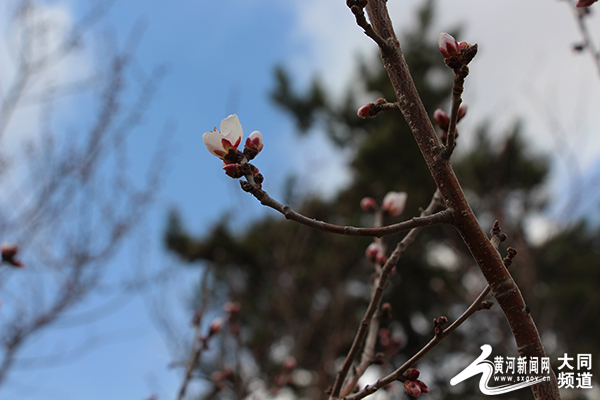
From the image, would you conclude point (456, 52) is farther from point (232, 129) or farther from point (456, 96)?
point (232, 129)

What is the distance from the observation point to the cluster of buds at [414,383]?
828mm

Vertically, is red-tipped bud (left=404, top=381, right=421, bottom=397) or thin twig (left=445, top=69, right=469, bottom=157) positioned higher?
thin twig (left=445, top=69, right=469, bottom=157)

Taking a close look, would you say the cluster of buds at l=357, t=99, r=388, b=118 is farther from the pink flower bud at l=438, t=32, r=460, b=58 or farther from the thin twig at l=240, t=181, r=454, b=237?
the thin twig at l=240, t=181, r=454, b=237

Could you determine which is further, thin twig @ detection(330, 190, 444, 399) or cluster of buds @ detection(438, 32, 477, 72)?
thin twig @ detection(330, 190, 444, 399)

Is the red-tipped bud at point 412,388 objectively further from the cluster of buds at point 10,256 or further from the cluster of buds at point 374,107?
the cluster of buds at point 10,256

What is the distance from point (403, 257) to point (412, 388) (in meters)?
6.59

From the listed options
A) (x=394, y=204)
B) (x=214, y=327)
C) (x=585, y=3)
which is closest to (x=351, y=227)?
(x=394, y=204)

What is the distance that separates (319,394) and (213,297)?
4.02m

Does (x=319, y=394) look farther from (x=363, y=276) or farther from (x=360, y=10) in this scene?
(x=360, y=10)

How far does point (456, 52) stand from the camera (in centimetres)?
75

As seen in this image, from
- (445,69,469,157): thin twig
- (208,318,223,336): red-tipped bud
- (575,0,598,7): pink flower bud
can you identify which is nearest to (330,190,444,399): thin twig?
(445,69,469,157): thin twig

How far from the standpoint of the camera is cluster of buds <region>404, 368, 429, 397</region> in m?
0.83

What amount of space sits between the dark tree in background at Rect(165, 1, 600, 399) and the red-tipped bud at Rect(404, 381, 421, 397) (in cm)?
465

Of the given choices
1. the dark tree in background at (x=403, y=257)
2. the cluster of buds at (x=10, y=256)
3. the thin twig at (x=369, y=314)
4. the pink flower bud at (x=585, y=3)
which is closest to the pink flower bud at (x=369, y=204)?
the thin twig at (x=369, y=314)
